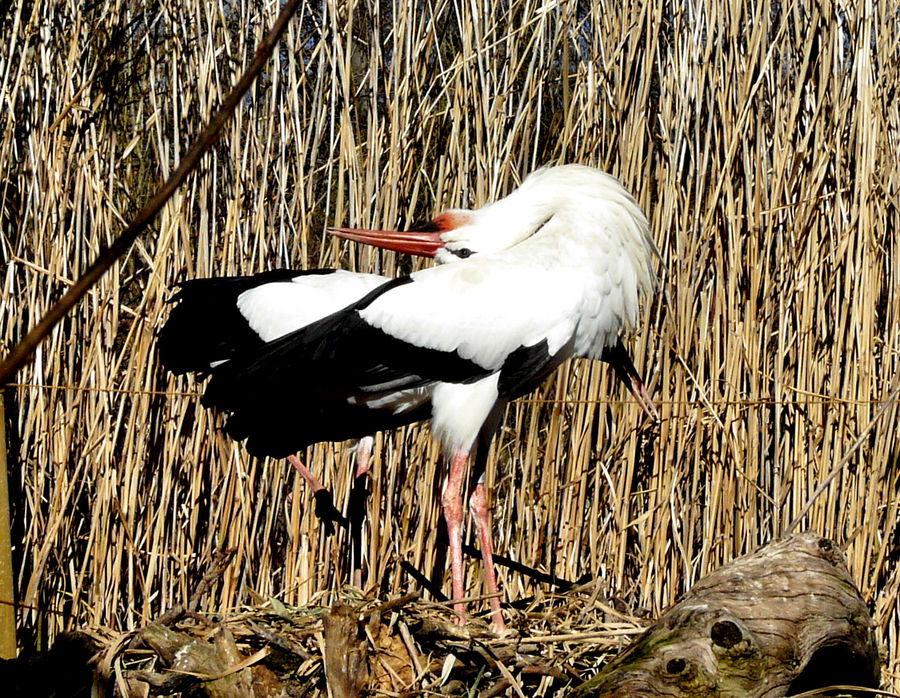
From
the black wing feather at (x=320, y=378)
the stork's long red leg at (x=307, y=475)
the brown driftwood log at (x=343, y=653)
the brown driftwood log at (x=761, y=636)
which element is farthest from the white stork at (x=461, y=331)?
the brown driftwood log at (x=761, y=636)

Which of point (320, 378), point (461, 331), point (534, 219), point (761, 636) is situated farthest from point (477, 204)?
point (761, 636)

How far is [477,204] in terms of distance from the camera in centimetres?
272

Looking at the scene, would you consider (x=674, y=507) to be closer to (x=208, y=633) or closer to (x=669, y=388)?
(x=669, y=388)

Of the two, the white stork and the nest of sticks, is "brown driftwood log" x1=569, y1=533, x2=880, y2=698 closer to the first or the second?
the nest of sticks

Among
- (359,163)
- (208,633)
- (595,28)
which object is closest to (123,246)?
(208,633)

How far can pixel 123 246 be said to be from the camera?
0.42 meters

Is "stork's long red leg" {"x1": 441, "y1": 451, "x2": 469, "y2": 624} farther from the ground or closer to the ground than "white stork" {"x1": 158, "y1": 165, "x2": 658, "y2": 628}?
closer to the ground

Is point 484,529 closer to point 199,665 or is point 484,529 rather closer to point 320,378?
point 320,378

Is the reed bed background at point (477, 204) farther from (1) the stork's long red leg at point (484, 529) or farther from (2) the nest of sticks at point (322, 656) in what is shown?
(2) the nest of sticks at point (322, 656)

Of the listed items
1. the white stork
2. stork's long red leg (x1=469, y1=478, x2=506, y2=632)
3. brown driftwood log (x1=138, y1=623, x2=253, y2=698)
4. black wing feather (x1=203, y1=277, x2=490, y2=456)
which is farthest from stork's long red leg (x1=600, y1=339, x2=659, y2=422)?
brown driftwood log (x1=138, y1=623, x2=253, y2=698)

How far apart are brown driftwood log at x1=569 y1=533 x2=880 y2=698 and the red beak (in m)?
1.07

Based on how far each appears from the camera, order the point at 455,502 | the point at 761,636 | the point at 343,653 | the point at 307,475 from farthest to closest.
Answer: the point at 307,475 → the point at 455,502 → the point at 343,653 → the point at 761,636

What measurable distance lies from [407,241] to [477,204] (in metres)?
0.36

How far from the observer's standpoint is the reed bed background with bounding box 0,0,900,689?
2623mm
